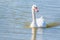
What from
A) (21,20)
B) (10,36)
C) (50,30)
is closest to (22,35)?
(10,36)

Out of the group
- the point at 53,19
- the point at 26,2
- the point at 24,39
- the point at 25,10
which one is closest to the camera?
the point at 24,39

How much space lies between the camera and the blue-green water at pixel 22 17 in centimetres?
1189

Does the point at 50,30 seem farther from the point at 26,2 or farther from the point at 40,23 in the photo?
the point at 26,2

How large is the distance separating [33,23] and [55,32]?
134 cm

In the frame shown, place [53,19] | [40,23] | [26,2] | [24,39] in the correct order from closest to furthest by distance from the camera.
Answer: [24,39] → [40,23] → [53,19] → [26,2]

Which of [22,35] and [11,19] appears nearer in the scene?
[22,35]

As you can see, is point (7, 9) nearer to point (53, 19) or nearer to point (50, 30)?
point (53, 19)

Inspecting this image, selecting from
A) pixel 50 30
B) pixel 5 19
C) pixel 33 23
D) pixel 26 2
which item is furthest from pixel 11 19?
pixel 26 2

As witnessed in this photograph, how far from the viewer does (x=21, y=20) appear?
14.0 meters

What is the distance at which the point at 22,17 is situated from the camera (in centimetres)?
1451

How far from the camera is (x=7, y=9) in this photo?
1605 cm

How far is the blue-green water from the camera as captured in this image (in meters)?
11.9

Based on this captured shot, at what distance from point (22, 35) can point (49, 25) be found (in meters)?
1.74

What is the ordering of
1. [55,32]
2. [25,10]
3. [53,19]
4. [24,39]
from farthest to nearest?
1. [25,10]
2. [53,19]
3. [55,32]
4. [24,39]
